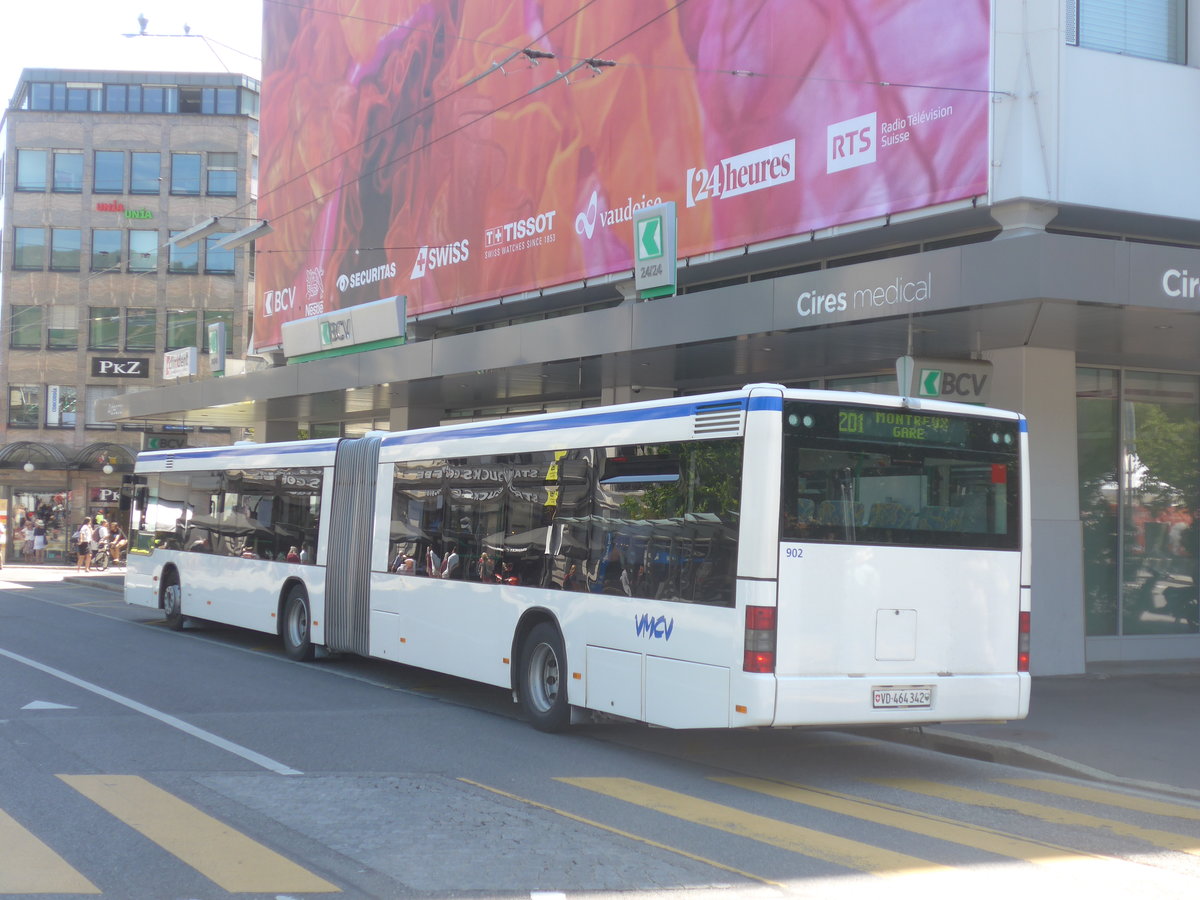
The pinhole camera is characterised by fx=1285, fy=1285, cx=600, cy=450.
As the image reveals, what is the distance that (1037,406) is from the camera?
15.3 metres

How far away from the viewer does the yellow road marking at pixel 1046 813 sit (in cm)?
802

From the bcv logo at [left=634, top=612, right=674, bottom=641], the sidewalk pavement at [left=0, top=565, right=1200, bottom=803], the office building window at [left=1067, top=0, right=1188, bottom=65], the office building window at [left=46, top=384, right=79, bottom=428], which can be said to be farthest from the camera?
the office building window at [left=46, top=384, right=79, bottom=428]

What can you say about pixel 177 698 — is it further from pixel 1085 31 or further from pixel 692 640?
pixel 1085 31

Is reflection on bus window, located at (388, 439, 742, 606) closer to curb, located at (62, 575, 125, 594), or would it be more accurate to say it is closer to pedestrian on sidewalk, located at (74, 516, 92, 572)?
curb, located at (62, 575, 125, 594)

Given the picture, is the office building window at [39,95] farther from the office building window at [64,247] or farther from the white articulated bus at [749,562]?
the white articulated bus at [749,562]

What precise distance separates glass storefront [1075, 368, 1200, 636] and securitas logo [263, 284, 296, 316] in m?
20.6

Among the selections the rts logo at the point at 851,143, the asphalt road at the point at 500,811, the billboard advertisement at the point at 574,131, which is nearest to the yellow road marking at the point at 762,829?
the asphalt road at the point at 500,811

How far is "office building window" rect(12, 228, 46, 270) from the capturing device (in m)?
56.2

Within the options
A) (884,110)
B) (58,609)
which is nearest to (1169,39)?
(884,110)

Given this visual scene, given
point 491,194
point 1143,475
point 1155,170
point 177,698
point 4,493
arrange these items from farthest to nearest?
point 4,493, point 491,194, point 1143,475, point 1155,170, point 177,698

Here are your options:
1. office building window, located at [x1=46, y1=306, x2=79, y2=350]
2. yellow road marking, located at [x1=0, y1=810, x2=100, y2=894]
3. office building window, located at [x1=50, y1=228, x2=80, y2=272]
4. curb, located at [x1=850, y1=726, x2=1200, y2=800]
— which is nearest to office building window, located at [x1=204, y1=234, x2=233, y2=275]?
office building window, located at [x1=50, y1=228, x2=80, y2=272]

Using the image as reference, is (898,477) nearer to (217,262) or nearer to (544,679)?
(544,679)

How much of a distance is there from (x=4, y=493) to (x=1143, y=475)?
4851cm

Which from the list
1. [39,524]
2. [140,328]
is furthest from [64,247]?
[39,524]
